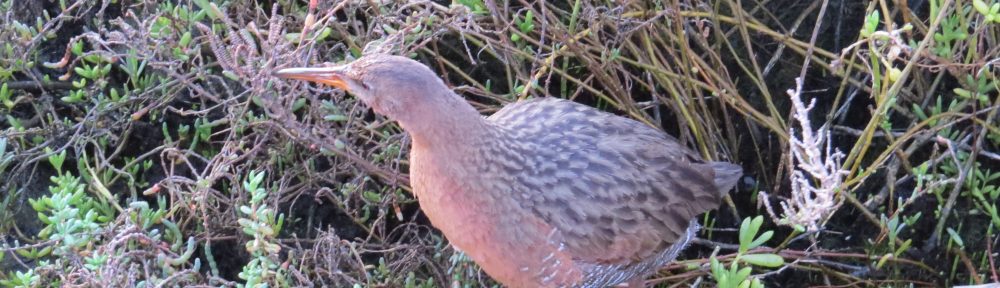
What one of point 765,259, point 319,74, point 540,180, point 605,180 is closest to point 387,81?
point 319,74

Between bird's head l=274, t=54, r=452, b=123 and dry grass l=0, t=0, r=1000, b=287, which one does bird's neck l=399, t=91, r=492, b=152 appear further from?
dry grass l=0, t=0, r=1000, b=287

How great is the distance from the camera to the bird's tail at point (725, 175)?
2.89 m

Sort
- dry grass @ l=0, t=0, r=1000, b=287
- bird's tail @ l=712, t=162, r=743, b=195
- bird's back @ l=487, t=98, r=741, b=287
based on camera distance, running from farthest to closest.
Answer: bird's tail @ l=712, t=162, r=743, b=195 < dry grass @ l=0, t=0, r=1000, b=287 < bird's back @ l=487, t=98, r=741, b=287

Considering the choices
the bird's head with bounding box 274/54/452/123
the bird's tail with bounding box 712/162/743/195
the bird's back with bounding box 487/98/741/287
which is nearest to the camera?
the bird's head with bounding box 274/54/452/123

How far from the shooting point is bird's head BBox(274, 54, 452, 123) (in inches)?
89.5

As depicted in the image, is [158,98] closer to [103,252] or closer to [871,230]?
[103,252]

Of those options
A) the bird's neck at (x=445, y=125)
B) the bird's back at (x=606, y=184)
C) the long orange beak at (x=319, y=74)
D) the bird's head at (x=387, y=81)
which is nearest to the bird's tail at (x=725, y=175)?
the bird's back at (x=606, y=184)

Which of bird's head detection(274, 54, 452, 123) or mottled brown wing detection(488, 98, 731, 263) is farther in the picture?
mottled brown wing detection(488, 98, 731, 263)

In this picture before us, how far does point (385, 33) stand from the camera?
279cm

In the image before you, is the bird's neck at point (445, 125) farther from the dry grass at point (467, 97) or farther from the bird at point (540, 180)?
the dry grass at point (467, 97)

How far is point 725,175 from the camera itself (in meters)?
2.90

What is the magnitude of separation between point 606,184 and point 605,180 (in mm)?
10

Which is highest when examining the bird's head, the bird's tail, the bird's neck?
the bird's head

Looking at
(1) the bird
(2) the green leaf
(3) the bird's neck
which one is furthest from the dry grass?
(3) the bird's neck
